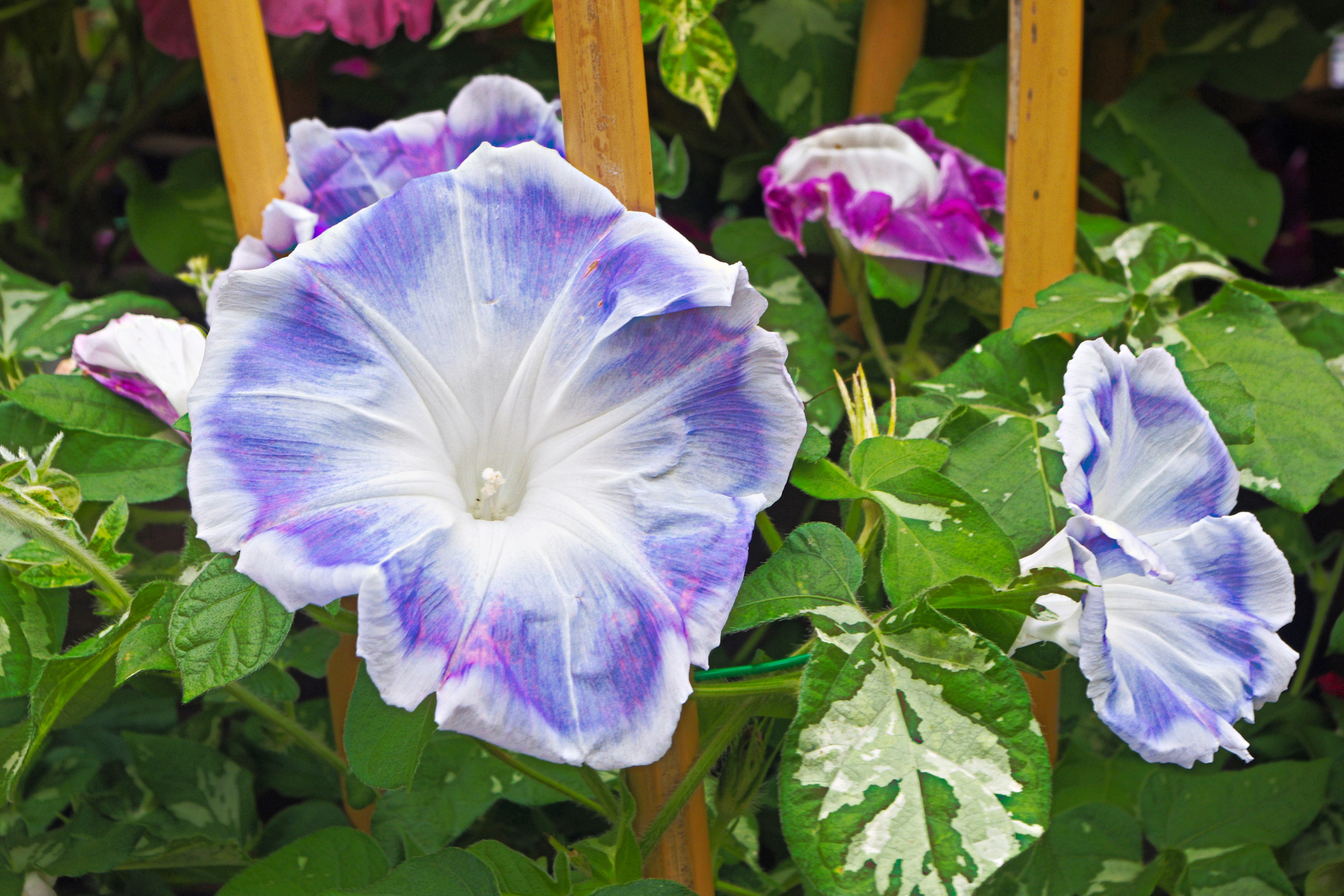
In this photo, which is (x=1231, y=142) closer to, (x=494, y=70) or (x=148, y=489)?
(x=494, y=70)

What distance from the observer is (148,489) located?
0.63m

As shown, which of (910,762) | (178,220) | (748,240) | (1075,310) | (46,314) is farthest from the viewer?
(178,220)

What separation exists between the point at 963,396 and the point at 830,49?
47cm

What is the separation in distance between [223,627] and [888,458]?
32 centimetres

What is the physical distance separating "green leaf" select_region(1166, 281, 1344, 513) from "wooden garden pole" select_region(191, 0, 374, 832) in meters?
0.60

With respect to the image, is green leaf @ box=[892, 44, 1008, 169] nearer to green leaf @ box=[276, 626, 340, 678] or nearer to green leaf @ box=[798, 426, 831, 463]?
green leaf @ box=[798, 426, 831, 463]

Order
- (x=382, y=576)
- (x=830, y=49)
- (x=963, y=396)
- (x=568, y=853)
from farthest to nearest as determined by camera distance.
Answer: (x=830, y=49)
(x=963, y=396)
(x=568, y=853)
(x=382, y=576)

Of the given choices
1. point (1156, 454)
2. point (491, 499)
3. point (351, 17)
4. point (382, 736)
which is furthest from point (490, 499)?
point (351, 17)

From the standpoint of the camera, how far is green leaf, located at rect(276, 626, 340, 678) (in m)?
0.76

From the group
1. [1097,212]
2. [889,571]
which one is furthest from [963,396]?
[1097,212]

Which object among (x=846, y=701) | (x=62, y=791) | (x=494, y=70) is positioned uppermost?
(x=494, y=70)

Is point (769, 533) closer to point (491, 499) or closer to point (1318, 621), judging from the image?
point (491, 499)

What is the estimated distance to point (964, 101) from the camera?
949mm

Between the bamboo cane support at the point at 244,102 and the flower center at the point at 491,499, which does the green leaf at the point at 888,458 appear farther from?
the bamboo cane support at the point at 244,102
